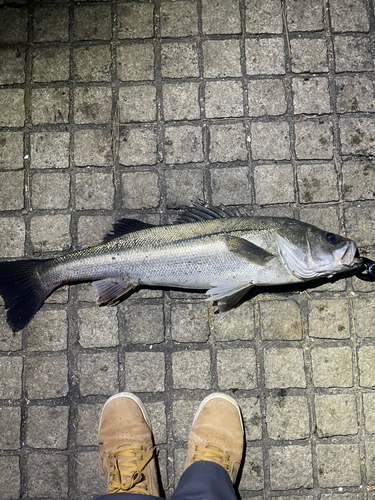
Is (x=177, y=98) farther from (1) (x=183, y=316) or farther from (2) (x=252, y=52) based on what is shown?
(1) (x=183, y=316)

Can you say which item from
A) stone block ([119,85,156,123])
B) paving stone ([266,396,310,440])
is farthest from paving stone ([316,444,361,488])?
stone block ([119,85,156,123])

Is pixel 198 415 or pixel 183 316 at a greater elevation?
pixel 183 316

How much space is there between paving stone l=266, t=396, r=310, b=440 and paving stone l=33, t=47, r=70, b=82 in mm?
4300

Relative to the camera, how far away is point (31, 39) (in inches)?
192

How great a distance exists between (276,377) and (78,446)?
2212 millimetres

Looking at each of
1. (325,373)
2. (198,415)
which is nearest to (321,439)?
(325,373)

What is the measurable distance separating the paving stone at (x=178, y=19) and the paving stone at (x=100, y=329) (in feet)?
10.4

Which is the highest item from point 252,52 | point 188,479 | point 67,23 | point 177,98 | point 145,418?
point 67,23

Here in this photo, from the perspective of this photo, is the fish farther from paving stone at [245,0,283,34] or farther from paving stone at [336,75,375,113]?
paving stone at [245,0,283,34]

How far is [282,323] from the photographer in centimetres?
457

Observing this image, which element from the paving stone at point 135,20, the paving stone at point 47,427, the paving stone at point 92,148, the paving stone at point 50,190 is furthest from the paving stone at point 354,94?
the paving stone at point 47,427

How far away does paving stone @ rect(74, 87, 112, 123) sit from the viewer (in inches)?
189

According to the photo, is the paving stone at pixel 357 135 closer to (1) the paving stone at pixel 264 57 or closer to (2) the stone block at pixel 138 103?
(1) the paving stone at pixel 264 57

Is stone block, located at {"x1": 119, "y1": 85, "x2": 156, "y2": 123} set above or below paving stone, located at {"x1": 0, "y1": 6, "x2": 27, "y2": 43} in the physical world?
below
